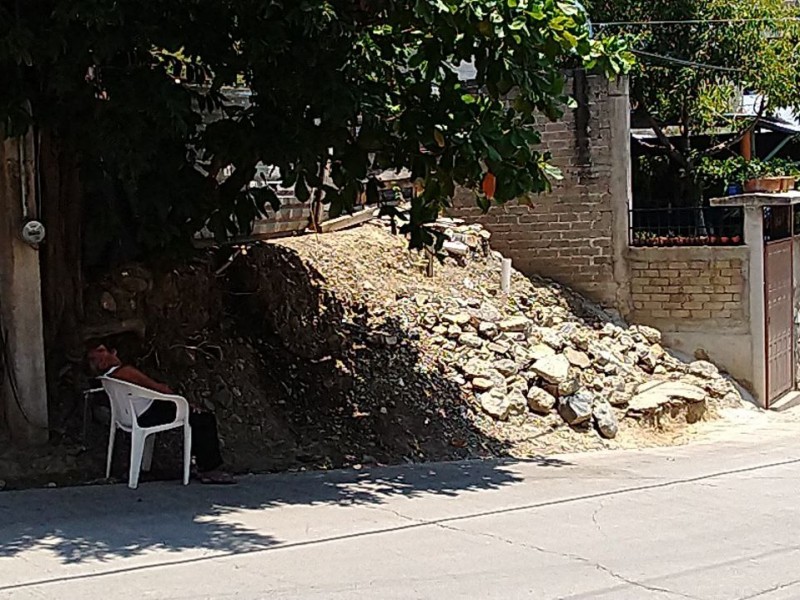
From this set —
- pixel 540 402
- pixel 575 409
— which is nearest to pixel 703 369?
pixel 575 409

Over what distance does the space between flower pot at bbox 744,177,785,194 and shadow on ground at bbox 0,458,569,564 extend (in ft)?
23.7

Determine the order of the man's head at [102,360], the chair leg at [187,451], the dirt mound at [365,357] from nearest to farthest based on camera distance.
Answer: the chair leg at [187,451] < the man's head at [102,360] < the dirt mound at [365,357]

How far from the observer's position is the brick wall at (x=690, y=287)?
15328 millimetres

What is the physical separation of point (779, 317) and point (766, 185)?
198cm

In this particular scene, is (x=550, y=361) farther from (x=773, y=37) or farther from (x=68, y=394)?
(x=773, y=37)

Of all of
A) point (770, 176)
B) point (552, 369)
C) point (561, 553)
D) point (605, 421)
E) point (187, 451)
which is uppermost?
point (770, 176)

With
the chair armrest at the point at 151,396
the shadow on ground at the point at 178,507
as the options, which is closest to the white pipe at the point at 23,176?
the chair armrest at the point at 151,396

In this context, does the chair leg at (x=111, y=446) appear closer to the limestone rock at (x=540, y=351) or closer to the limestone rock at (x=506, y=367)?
the limestone rock at (x=506, y=367)

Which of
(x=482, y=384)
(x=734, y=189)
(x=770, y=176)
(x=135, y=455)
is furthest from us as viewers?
(x=734, y=189)

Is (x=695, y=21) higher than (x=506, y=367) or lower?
higher

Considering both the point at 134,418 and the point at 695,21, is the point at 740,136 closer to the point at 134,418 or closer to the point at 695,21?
the point at 695,21

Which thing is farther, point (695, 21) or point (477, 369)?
point (695, 21)

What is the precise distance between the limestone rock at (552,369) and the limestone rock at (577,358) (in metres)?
0.47

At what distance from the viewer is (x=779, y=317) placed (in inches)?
631
